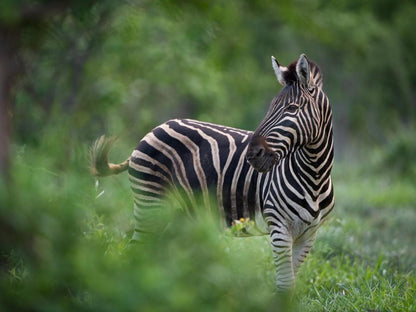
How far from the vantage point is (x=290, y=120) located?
4.30 m

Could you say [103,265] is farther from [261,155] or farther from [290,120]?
[290,120]

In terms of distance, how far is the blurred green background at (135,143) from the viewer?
6.57 feet

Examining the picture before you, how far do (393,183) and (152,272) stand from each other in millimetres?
15513

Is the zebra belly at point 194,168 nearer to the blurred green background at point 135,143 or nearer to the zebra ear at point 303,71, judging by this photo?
the blurred green background at point 135,143

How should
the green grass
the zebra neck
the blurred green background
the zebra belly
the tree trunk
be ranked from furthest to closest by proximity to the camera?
the zebra belly → the zebra neck → the tree trunk → the blurred green background → the green grass

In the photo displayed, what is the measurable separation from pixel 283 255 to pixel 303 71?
1.50 metres

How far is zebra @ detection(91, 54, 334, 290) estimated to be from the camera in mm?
4352

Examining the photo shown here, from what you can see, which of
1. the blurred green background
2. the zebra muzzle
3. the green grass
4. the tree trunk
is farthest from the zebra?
the green grass

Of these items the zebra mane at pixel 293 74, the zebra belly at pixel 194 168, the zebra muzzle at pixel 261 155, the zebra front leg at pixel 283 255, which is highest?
the zebra mane at pixel 293 74

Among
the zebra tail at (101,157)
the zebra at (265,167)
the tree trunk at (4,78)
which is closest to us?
the tree trunk at (4,78)

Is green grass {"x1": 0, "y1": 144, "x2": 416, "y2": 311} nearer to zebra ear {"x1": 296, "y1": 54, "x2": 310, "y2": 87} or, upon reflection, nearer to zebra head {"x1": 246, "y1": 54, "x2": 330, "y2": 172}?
zebra head {"x1": 246, "y1": 54, "x2": 330, "y2": 172}

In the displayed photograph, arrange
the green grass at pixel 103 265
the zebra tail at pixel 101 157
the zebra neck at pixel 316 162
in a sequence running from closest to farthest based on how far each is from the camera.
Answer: the green grass at pixel 103 265 < the zebra neck at pixel 316 162 < the zebra tail at pixel 101 157

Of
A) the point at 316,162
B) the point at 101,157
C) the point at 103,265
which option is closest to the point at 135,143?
the point at 101,157

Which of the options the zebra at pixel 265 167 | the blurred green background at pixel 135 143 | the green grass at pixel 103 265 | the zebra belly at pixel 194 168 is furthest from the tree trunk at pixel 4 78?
the zebra belly at pixel 194 168
